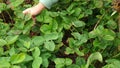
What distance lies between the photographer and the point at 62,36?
53.0 inches

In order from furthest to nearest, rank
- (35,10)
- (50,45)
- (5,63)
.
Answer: (35,10)
(50,45)
(5,63)

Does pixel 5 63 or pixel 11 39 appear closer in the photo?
pixel 5 63

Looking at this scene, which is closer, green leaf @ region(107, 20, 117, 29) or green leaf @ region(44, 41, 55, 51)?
green leaf @ region(44, 41, 55, 51)

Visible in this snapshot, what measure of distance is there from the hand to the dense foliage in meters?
0.03

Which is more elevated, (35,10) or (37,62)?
(35,10)

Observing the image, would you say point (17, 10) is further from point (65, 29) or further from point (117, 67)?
point (117, 67)

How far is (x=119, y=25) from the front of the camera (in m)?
1.38

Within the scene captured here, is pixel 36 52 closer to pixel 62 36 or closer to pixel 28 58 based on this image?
pixel 28 58

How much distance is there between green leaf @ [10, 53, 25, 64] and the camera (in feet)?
3.72

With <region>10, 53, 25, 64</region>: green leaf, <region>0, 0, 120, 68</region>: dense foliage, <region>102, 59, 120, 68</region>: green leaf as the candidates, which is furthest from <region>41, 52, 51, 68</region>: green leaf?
<region>102, 59, 120, 68</region>: green leaf

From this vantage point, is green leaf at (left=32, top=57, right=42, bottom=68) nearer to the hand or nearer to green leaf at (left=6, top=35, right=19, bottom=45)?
green leaf at (left=6, top=35, right=19, bottom=45)

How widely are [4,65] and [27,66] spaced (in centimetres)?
12

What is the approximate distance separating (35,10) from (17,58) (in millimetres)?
409

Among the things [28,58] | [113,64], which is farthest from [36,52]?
[113,64]
